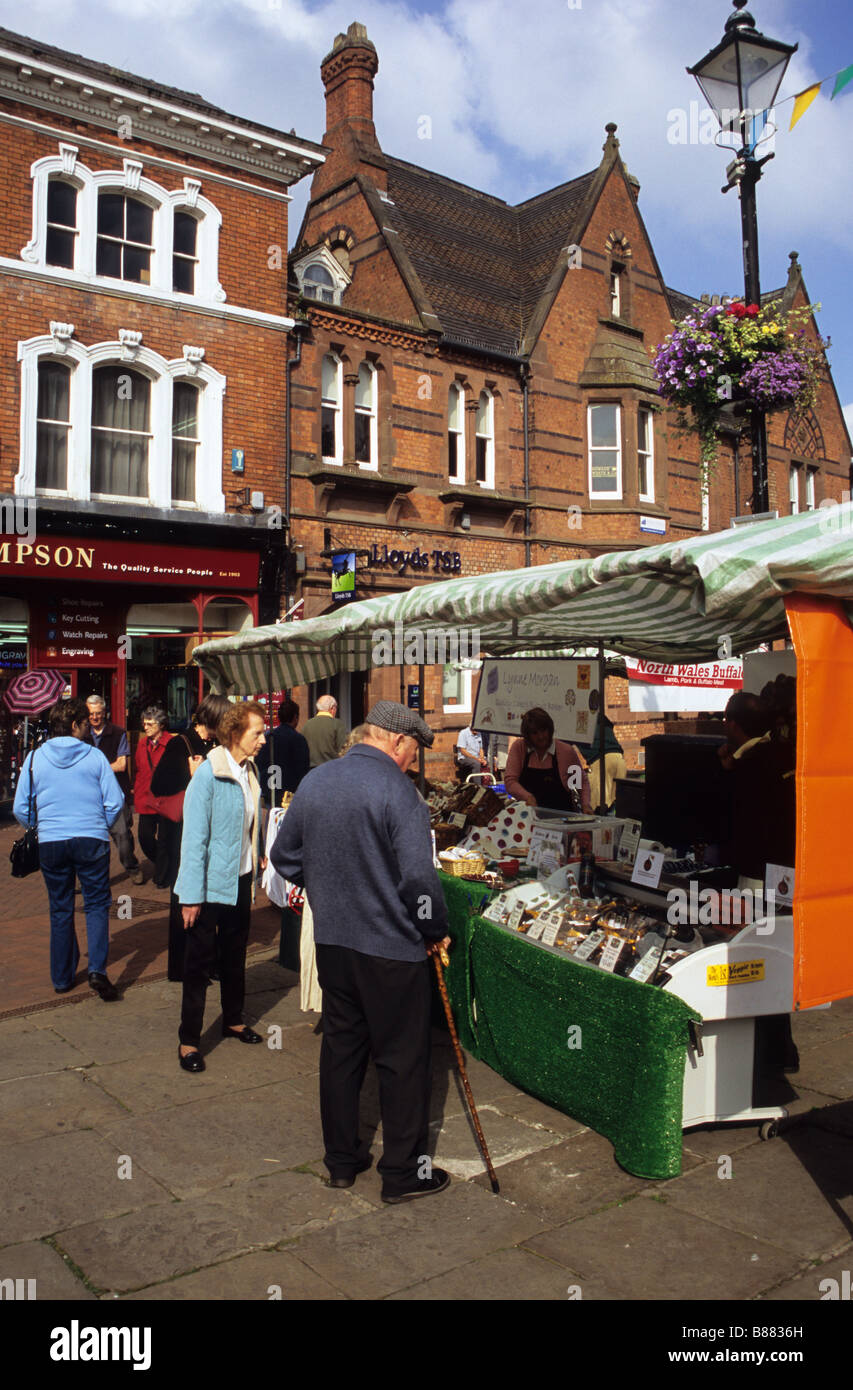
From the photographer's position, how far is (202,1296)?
11.3ft

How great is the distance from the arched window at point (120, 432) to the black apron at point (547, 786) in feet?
33.5

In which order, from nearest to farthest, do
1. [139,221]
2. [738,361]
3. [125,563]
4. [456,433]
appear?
[738,361] < [125,563] < [139,221] < [456,433]

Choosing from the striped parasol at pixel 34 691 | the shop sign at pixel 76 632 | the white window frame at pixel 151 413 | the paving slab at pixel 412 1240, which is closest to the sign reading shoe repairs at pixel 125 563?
the shop sign at pixel 76 632

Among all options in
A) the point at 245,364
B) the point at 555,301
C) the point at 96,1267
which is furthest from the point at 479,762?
the point at 555,301

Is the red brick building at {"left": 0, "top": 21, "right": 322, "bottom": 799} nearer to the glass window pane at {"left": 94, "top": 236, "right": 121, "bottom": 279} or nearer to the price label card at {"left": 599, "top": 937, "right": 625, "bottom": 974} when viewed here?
the glass window pane at {"left": 94, "top": 236, "right": 121, "bottom": 279}

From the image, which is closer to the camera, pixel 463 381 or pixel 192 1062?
pixel 192 1062

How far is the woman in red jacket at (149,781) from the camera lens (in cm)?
967

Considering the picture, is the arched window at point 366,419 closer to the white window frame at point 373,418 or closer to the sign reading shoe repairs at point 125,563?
the white window frame at point 373,418

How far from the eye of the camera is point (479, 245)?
23109 mm

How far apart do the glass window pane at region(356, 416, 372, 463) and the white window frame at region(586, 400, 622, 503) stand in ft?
18.3

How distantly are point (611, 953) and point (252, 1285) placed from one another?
208 centimetres

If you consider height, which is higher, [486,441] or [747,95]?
[486,441]

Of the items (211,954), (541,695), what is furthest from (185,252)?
(211,954)

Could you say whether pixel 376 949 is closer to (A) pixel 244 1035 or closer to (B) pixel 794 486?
(A) pixel 244 1035
